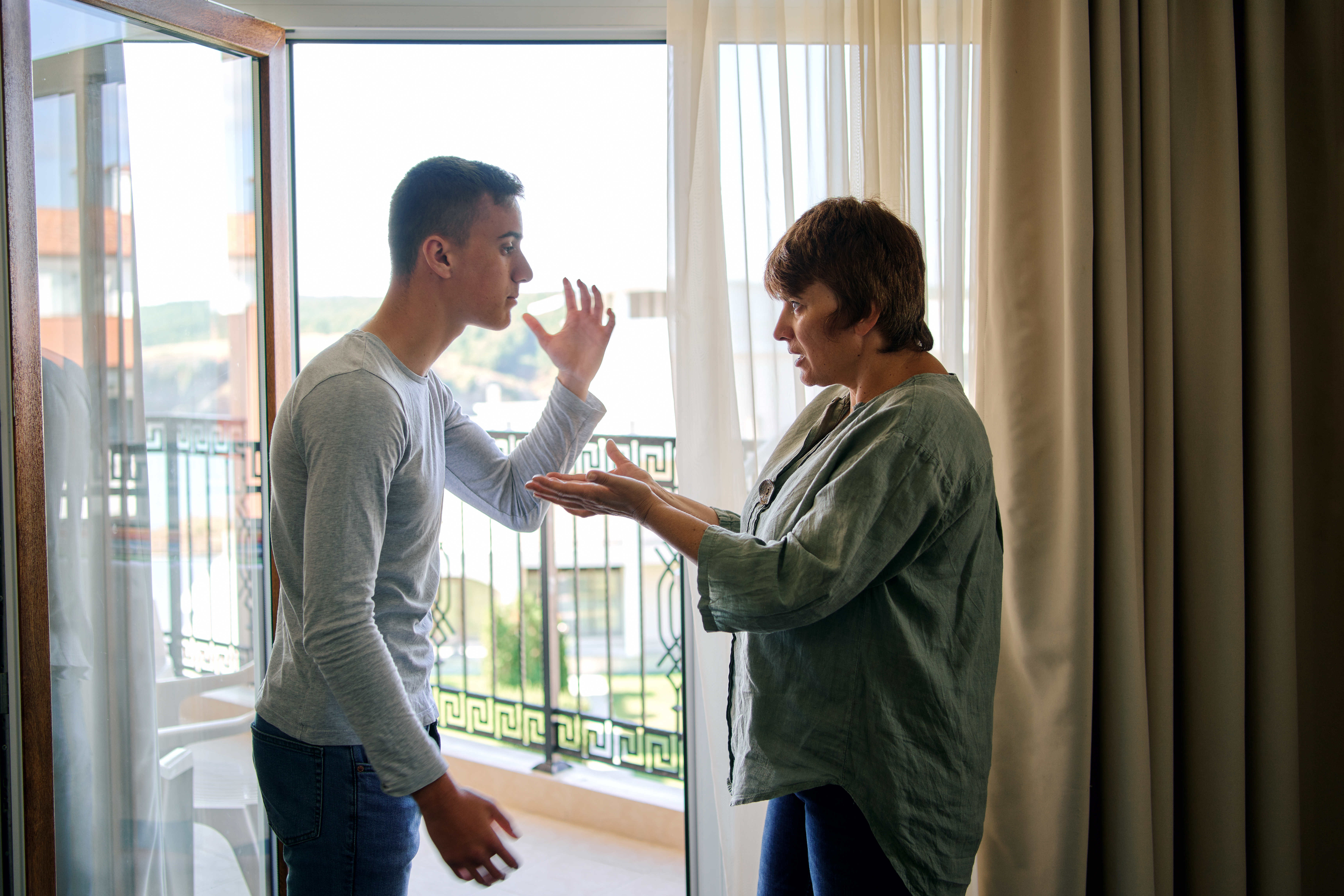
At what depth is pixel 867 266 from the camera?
1.13 m

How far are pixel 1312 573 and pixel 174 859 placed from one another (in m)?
2.43

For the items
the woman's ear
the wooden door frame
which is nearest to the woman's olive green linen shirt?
the woman's ear

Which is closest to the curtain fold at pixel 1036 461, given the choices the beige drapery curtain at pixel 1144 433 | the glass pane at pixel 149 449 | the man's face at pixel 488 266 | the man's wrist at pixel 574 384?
the beige drapery curtain at pixel 1144 433

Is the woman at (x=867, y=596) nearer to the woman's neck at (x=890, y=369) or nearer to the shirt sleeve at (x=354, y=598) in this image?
the woman's neck at (x=890, y=369)

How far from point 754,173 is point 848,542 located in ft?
3.19

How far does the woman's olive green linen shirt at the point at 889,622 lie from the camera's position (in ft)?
3.34

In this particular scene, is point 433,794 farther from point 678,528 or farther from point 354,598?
point 678,528

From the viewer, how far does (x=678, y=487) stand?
171 cm

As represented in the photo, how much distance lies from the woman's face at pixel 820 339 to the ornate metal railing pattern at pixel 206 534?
4.00 ft

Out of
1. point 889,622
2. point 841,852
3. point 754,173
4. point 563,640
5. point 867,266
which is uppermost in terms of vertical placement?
point 754,173

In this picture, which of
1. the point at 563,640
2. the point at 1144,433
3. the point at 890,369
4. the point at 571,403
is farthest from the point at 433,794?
the point at 563,640

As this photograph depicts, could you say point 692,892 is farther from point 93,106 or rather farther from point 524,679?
point 93,106

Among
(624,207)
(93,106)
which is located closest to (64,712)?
(93,106)

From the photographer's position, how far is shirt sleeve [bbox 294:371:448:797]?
3.30ft
